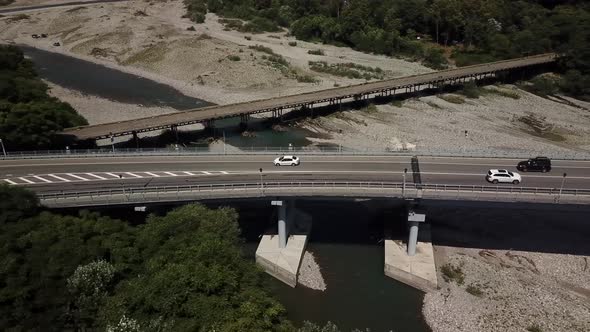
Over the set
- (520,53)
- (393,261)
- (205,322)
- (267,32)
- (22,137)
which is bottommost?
(393,261)

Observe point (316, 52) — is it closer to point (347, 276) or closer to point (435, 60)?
point (435, 60)

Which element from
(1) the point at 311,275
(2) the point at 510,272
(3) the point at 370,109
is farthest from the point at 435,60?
(1) the point at 311,275


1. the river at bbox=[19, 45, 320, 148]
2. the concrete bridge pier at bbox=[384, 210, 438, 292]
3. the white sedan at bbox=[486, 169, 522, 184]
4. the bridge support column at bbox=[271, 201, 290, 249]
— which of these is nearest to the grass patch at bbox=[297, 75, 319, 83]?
the river at bbox=[19, 45, 320, 148]

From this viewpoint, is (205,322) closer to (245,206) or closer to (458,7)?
(245,206)

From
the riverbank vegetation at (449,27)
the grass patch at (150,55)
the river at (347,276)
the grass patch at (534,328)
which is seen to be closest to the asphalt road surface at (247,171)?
the river at (347,276)

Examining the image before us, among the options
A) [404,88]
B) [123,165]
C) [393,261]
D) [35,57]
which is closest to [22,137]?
[123,165]
